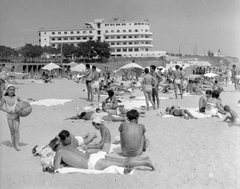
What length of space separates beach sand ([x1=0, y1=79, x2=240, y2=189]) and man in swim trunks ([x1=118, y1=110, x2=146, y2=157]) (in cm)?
35

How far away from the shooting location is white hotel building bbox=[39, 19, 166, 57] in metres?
80.3

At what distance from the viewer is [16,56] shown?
70688mm

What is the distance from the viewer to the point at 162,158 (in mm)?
5098

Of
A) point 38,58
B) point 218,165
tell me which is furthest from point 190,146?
point 38,58

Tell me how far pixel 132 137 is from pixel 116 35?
79015mm

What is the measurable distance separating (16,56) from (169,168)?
7152cm

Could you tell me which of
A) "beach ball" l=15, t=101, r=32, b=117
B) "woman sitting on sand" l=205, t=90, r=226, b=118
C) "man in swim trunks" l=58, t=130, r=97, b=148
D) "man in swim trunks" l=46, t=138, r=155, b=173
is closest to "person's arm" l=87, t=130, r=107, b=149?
"man in swim trunks" l=58, t=130, r=97, b=148

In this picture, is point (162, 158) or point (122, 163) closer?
point (122, 163)

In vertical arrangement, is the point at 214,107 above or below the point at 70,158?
above

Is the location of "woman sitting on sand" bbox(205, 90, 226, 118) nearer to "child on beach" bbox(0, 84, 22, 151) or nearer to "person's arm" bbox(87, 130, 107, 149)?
"person's arm" bbox(87, 130, 107, 149)

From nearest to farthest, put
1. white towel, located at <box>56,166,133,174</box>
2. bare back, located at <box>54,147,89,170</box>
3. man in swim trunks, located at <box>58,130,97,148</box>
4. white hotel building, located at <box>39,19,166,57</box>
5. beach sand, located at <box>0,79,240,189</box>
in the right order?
beach sand, located at <box>0,79,240,189</box>
white towel, located at <box>56,166,133,174</box>
bare back, located at <box>54,147,89,170</box>
man in swim trunks, located at <box>58,130,97,148</box>
white hotel building, located at <box>39,19,166,57</box>

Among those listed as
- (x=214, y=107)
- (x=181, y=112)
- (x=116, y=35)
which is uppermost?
(x=116, y=35)

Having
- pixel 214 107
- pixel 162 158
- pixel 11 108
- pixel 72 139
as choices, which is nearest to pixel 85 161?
pixel 72 139

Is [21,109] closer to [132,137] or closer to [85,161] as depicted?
[85,161]
